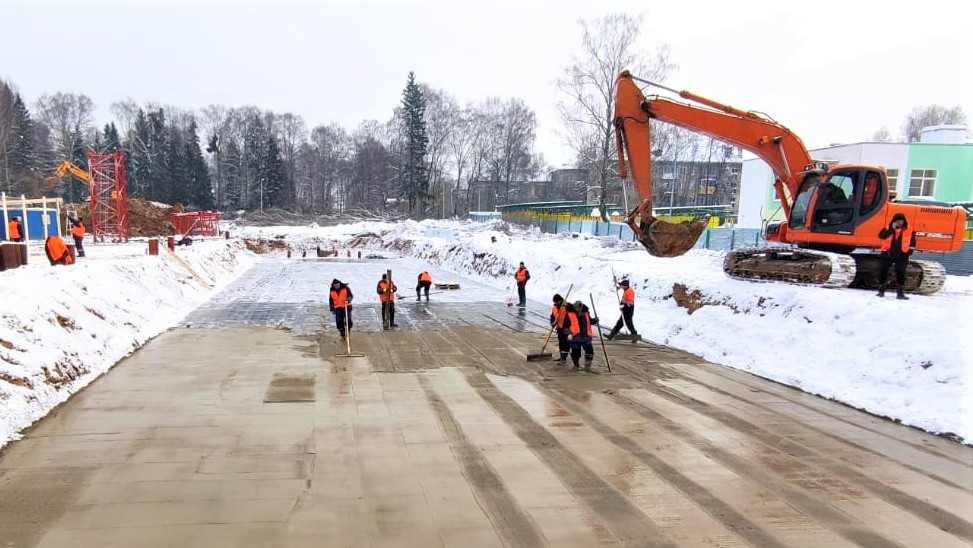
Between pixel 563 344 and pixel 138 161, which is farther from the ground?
pixel 138 161

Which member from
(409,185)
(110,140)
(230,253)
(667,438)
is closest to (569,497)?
(667,438)

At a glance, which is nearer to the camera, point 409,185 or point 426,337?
point 426,337

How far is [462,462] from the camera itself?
5.88m

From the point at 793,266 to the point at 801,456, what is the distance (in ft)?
24.5

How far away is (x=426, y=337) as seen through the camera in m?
12.6

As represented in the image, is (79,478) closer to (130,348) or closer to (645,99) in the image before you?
(130,348)

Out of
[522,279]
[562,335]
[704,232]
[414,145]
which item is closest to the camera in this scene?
[562,335]

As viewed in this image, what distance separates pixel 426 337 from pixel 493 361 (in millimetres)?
2608

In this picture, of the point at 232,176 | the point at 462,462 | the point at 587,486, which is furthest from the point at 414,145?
the point at 587,486

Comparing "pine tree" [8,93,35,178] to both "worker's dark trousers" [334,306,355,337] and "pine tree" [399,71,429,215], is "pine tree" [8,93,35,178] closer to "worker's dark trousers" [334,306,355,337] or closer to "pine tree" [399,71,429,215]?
"pine tree" [399,71,429,215]

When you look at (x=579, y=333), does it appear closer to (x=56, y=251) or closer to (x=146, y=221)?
(x=56, y=251)

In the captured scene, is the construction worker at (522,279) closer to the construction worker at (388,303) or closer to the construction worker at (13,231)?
the construction worker at (388,303)

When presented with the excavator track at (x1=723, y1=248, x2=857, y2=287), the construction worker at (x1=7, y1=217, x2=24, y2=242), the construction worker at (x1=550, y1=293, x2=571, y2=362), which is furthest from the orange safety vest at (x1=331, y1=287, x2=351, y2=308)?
the construction worker at (x1=7, y1=217, x2=24, y2=242)

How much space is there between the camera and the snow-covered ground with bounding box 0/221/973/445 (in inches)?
299
